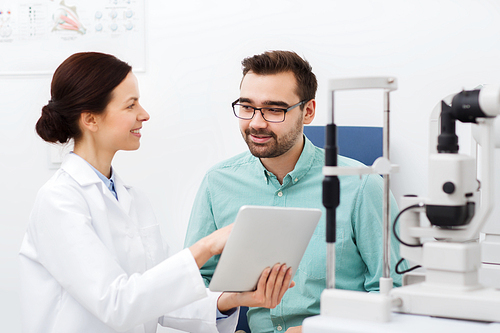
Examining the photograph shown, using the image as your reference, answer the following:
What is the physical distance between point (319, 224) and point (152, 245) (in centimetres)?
47

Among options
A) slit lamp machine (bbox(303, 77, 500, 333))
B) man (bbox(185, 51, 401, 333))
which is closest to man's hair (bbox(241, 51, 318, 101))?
man (bbox(185, 51, 401, 333))

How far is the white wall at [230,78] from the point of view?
2041mm

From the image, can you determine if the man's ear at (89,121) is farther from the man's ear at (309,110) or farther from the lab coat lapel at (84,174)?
the man's ear at (309,110)

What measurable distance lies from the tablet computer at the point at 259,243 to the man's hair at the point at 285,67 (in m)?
0.66

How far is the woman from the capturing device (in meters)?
1.17

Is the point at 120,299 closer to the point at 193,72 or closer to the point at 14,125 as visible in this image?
the point at 193,72

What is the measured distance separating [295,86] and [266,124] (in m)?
0.16

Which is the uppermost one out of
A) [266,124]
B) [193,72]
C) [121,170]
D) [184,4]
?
[184,4]

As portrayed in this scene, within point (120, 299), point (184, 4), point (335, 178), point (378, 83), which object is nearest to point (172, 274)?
point (120, 299)

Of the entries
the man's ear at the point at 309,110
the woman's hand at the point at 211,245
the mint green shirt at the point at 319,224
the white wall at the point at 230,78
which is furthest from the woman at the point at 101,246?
the white wall at the point at 230,78

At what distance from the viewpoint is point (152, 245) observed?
58.6 inches

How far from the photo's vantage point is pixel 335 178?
0.83 m

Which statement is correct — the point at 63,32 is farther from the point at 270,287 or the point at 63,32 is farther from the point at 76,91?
the point at 270,287

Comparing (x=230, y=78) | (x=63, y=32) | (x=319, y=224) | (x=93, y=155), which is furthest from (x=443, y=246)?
(x=63, y=32)
